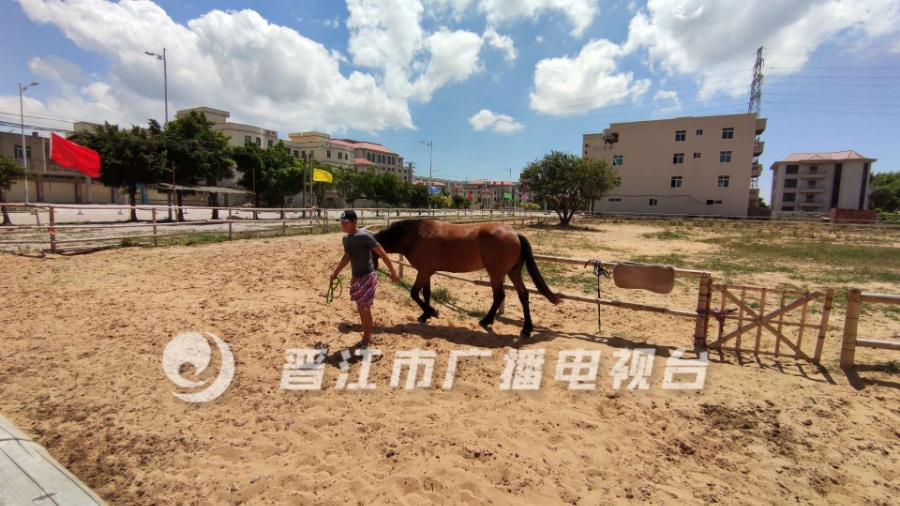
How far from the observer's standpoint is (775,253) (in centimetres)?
1538

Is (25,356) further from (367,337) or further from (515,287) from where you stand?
(515,287)

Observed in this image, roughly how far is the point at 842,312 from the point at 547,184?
1036 inches

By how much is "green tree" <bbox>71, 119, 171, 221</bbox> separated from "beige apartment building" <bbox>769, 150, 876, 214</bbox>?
76067 millimetres

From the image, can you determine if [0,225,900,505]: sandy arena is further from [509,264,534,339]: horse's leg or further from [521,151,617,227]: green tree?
[521,151,617,227]: green tree

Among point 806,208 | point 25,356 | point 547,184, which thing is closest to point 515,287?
point 25,356

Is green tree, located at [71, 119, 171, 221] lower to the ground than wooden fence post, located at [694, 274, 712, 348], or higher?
higher

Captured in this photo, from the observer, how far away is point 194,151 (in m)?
27.0

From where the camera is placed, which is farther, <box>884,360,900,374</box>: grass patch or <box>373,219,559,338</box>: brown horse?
<box>373,219,559,338</box>: brown horse

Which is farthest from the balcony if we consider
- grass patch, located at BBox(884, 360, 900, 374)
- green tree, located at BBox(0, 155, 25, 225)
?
green tree, located at BBox(0, 155, 25, 225)

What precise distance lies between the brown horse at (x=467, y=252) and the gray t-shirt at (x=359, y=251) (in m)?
1.25

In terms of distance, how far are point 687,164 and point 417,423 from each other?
54.6 metres

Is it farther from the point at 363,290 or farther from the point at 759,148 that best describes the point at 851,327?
the point at 759,148

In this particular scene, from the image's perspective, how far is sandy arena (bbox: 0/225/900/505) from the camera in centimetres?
253

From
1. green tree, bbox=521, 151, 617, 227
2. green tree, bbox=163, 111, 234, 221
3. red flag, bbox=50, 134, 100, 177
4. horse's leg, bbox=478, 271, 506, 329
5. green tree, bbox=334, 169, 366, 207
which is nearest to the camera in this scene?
horse's leg, bbox=478, 271, 506, 329
